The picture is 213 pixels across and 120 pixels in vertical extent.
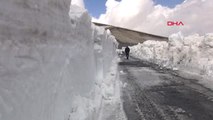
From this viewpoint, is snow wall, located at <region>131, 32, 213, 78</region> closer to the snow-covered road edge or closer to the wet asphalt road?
the wet asphalt road

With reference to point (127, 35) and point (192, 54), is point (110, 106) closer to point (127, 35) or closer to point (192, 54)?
point (192, 54)

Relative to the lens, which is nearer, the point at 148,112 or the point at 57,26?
the point at 57,26

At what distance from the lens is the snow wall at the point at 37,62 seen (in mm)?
2292

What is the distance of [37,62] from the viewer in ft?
9.39

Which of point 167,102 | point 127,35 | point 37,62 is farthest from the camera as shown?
point 127,35

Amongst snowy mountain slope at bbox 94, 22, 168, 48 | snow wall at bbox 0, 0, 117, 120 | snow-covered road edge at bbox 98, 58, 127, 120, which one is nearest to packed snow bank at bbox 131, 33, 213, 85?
snow-covered road edge at bbox 98, 58, 127, 120

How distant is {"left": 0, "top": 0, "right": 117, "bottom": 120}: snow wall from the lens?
2.29 meters

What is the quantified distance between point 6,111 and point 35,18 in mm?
1023

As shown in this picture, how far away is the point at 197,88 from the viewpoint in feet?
34.4

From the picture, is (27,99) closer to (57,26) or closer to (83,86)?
(57,26)

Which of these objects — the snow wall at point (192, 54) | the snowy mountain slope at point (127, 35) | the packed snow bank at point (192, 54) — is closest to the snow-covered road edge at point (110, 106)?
the snow wall at point (192, 54)

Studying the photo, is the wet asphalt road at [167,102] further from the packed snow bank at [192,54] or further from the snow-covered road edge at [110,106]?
the packed snow bank at [192,54]

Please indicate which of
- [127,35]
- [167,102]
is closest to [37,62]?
[167,102]

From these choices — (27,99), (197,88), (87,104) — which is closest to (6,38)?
(27,99)
